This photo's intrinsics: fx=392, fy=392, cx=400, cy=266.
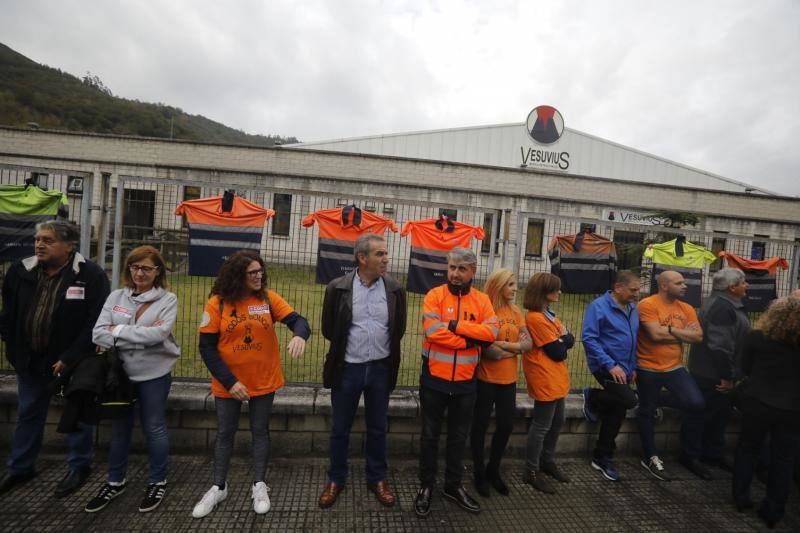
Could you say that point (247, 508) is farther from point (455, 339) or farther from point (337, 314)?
point (455, 339)

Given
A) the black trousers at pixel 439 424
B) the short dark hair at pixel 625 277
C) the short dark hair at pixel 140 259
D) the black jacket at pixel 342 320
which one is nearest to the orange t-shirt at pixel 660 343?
the short dark hair at pixel 625 277

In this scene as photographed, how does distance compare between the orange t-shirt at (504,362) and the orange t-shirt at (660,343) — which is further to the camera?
the orange t-shirt at (660,343)

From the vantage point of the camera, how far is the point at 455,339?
293cm

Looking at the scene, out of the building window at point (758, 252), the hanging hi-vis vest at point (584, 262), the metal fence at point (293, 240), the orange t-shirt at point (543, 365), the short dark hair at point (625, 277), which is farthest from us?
the building window at point (758, 252)

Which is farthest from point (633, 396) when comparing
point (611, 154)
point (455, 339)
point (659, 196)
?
point (611, 154)

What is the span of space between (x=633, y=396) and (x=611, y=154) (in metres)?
24.8

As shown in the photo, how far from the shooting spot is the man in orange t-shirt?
3.71 metres

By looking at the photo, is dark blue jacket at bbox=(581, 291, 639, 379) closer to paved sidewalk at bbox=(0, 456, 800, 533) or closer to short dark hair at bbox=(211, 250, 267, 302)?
paved sidewalk at bbox=(0, 456, 800, 533)

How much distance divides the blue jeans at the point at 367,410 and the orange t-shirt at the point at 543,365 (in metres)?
1.30

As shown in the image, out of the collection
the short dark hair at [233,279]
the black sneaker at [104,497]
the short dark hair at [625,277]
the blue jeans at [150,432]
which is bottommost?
the black sneaker at [104,497]

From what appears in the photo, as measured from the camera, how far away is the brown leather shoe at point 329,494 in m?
3.04

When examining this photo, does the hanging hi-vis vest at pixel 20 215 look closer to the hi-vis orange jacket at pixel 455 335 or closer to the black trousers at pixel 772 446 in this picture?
the hi-vis orange jacket at pixel 455 335

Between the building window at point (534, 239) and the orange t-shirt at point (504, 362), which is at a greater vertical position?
the building window at point (534, 239)

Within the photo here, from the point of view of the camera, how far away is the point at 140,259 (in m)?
2.91
